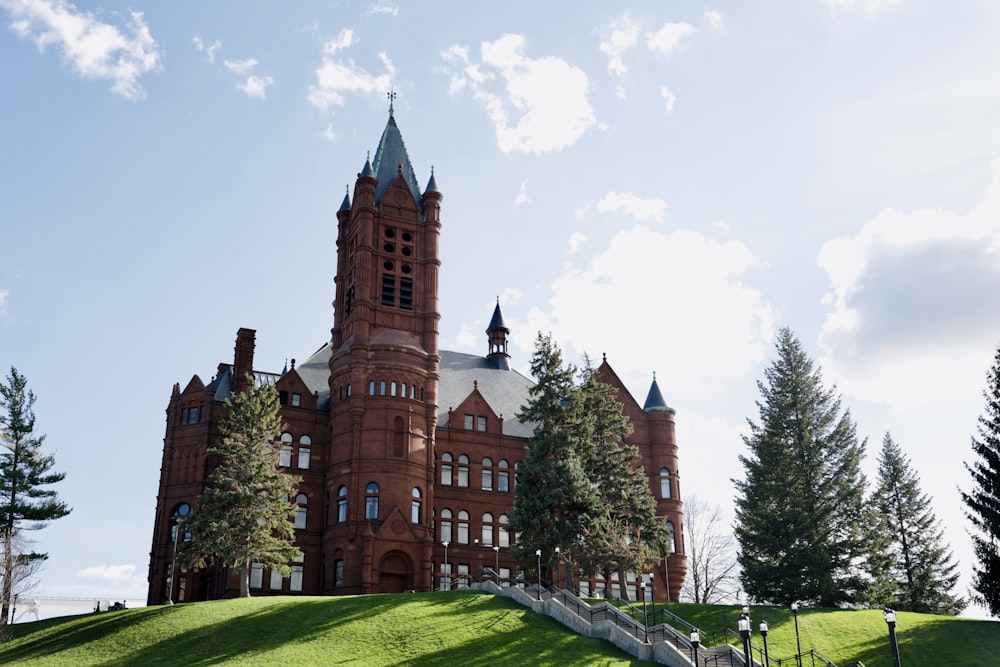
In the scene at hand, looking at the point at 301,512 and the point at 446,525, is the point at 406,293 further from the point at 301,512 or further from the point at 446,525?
the point at 301,512

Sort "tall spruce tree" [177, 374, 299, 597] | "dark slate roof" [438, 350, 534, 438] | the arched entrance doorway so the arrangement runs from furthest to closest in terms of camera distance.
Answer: "dark slate roof" [438, 350, 534, 438] < the arched entrance doorway < "tall spruce tree" [177, 374, 299, 597]

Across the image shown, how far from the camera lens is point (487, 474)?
67.7 metres

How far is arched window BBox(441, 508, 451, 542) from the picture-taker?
2537 inches

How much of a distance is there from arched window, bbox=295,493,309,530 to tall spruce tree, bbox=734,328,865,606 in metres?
27.0

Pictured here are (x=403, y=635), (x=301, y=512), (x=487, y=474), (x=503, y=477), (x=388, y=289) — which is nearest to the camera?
(x=403, y=635)

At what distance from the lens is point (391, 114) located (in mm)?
74062

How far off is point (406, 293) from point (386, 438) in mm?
11671

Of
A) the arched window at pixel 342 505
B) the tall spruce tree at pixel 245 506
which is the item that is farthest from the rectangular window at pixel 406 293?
the tall spruce tree at pixel 245 506

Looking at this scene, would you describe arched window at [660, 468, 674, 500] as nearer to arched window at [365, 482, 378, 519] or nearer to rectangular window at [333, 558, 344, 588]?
arched window at [365, 482, 378, 519]

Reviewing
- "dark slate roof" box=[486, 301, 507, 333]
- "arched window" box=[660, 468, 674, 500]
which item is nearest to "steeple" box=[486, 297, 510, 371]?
"dark slate roof" box=[486, 301, 507, 333]

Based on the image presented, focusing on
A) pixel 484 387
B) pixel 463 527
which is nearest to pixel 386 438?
pixel 463 527

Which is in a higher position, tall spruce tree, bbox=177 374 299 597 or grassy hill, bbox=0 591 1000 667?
tall spruce tree, bbox=177 374 299 597

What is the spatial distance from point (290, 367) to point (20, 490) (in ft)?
60.7

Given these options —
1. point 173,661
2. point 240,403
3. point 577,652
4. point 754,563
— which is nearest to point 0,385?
point 240,403
